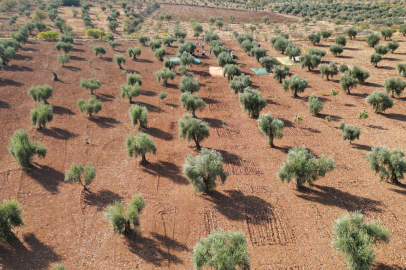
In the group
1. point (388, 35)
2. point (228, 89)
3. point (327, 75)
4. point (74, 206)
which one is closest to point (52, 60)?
point (228, 89)

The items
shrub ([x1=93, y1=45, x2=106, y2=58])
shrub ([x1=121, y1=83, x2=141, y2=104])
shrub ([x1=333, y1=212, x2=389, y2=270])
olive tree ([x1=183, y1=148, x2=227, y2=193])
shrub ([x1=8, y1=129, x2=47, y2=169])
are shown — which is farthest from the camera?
shrub ([x1=93, y1=45, x2=106, y2=58])

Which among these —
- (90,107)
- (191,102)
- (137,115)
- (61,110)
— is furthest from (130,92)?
(191,102)

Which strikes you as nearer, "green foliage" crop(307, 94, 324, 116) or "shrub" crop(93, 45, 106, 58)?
"green foliage" crop(307, 94, 324, 116)

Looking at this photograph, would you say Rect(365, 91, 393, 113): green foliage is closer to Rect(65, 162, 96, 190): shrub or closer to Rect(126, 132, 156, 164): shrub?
Rect(126, 132, 156, 164): shrub

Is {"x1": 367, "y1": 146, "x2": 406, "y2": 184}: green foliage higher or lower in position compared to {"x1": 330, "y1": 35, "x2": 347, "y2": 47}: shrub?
lower

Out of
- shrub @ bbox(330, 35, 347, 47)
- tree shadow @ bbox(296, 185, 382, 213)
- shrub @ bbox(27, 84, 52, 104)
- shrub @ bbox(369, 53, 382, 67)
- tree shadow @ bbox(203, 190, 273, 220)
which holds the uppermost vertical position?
shrub @ bbox(330, 35, 347, 47)

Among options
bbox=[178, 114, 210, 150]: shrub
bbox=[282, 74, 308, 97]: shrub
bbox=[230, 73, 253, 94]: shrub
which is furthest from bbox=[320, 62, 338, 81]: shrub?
bbox=[178, 114, 210, 150]: shrub

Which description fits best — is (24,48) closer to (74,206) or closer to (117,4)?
(74,206)
